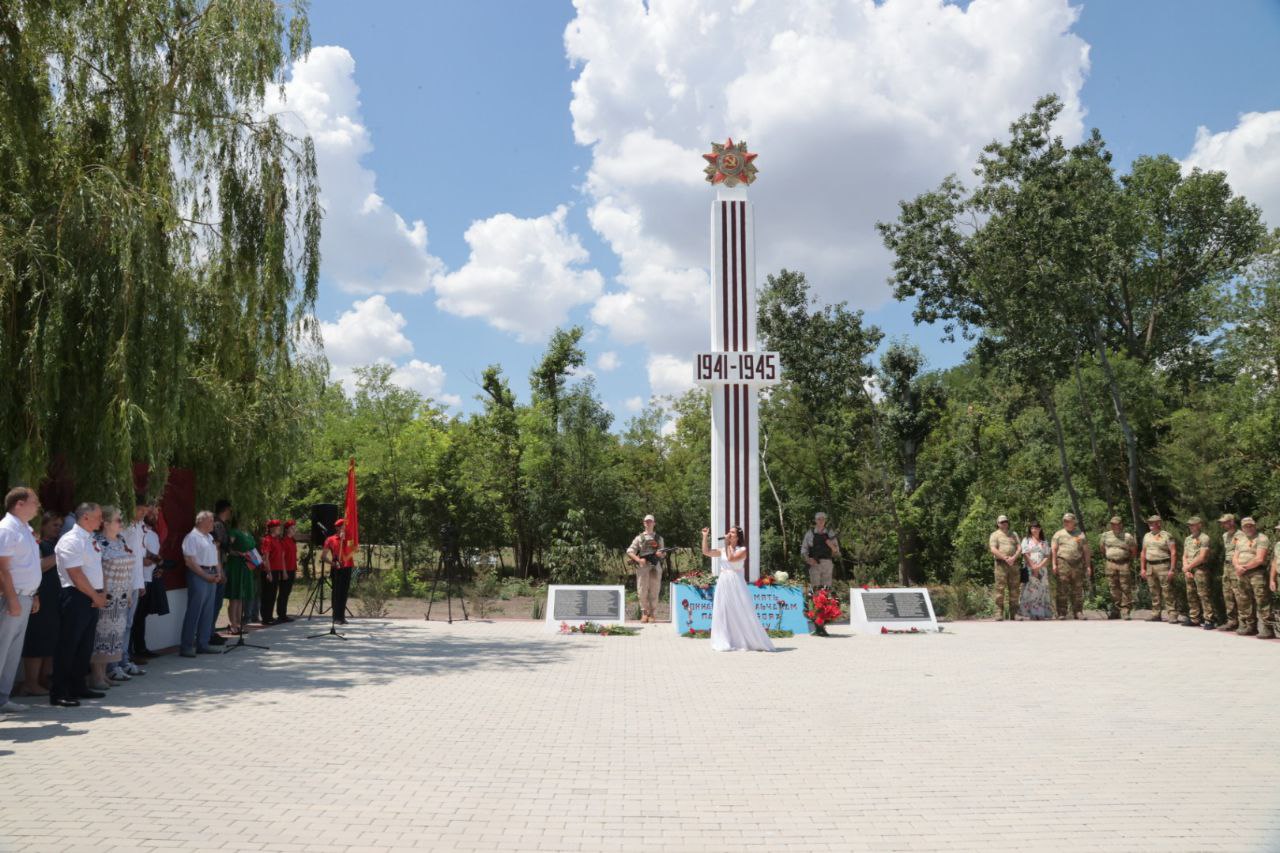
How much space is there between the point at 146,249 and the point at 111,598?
145 inches

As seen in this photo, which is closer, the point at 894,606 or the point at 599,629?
the point at 599,629

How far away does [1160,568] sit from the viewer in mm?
14656

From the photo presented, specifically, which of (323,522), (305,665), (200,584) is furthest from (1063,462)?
(200,584)

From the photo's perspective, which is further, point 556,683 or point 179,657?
point 179,657

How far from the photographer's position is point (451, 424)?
31.9 meters

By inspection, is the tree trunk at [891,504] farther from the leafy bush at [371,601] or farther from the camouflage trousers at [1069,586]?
the leafy bush at [371,601]

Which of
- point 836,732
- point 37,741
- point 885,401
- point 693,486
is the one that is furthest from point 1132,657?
point 885,401

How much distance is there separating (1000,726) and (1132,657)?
4873 millimetres

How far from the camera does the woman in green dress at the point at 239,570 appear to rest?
478 inches

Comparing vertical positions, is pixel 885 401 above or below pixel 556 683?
above

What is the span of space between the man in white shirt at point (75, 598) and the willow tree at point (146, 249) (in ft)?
4.92

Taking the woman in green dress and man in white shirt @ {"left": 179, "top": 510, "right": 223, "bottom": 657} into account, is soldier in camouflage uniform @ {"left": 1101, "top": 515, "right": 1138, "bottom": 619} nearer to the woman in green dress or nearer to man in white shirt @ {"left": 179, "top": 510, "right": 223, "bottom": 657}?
the woman in green dress

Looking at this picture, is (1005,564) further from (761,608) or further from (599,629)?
(599,629)

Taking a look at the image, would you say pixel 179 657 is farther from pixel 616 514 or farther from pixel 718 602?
pixel 616 514
